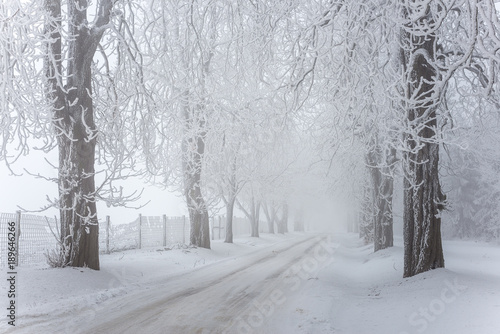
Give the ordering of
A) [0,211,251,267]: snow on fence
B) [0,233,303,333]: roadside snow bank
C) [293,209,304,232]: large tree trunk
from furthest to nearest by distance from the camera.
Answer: [293,209,304,232]: large tree trunk < [0,211,251,267]: snow on fence < [0,233,303,333]: roadside snow bank

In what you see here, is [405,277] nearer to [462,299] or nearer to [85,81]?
[462,299]

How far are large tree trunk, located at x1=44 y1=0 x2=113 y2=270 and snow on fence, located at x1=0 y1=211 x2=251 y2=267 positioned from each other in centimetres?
60

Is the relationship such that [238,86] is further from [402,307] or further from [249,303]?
[402,307]

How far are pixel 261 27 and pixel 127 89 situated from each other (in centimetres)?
505

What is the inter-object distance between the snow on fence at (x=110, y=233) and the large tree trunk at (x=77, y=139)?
60 centimetres

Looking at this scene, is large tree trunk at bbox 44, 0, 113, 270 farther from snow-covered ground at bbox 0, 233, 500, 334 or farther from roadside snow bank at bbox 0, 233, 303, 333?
snow-covered ground at bbox 0, 233, 500, 334

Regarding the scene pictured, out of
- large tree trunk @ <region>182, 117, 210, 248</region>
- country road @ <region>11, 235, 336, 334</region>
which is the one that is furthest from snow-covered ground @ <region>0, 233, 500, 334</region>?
large tree trunk @ <region>182, 117, 210, 248</region>

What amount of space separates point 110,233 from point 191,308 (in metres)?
11.0

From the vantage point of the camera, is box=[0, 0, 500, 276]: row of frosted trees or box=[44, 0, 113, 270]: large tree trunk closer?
box=[0, 0, 500, 276]: row of frosted trees

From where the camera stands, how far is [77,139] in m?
10.3

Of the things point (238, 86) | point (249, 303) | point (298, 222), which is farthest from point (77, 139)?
point (298, 222)

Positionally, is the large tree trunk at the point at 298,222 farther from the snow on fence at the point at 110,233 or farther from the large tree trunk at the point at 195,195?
the large tree trunk at the point at 195,195

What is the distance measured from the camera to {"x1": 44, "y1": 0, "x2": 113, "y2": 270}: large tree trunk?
33.9 feet

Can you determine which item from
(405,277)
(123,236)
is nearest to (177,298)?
(405,277)
